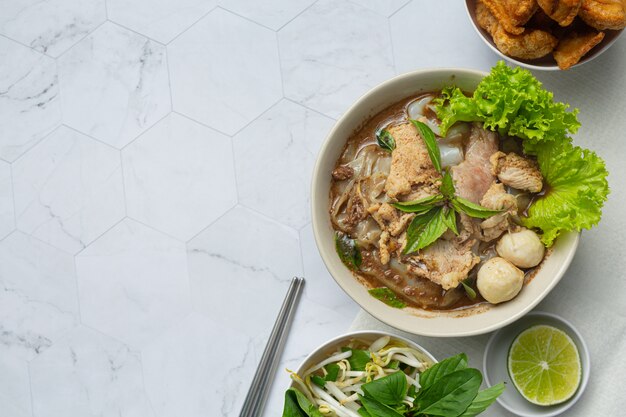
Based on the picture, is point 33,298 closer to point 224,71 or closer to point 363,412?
point 224,71

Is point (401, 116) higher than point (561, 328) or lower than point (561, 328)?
higher

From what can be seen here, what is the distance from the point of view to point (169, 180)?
3438 mm

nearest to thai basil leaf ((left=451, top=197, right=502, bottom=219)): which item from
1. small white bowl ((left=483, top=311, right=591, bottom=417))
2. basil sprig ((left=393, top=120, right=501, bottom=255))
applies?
basil sprig ((left=393, top=120, right=501, bottom=255))

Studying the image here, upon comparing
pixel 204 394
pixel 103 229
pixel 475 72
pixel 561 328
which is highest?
pixel 475 72

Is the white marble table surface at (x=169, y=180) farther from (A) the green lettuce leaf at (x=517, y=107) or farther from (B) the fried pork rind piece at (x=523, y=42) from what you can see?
(A) the green lettuce leaf at (x=517, y=107)

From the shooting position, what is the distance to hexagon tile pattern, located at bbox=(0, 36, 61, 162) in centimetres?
356

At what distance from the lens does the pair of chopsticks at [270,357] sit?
3.25m

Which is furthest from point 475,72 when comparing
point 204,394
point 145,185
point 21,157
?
point 21,157

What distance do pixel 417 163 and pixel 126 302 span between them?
1.51 meters

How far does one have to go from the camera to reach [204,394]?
3354 mm

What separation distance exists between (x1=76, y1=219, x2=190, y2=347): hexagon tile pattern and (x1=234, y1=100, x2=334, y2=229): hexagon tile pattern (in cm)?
44

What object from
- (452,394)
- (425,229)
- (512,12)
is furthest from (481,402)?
(512,12)

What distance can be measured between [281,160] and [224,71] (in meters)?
0.50

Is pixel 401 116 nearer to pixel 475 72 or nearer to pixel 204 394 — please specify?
pixel 475 72
